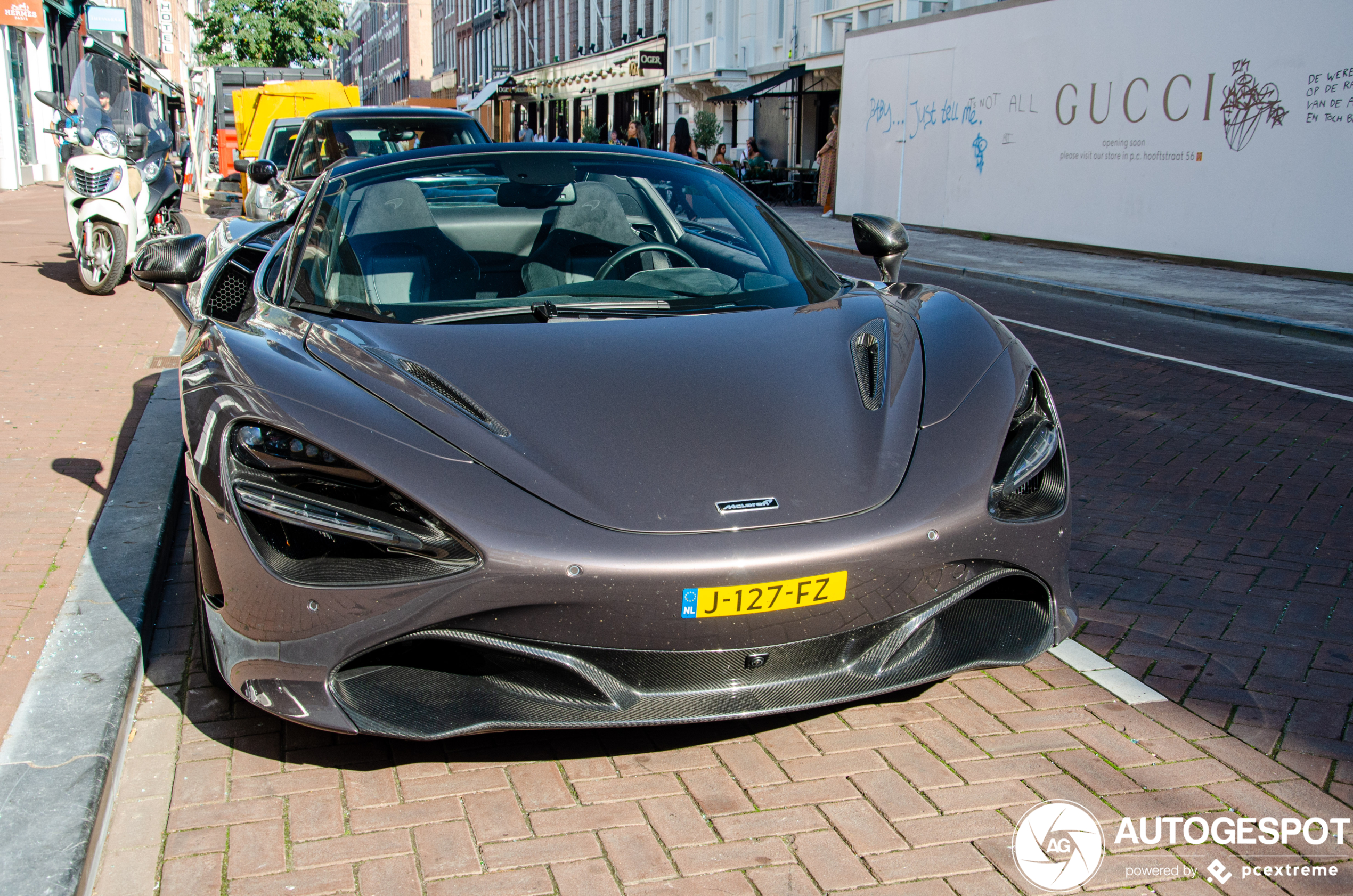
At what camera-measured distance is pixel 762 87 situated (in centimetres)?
2956

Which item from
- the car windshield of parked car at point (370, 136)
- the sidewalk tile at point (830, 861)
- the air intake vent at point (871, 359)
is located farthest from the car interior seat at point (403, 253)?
the car windshield of parked car at point (370, 136)

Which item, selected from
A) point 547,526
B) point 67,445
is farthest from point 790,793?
point 67,445

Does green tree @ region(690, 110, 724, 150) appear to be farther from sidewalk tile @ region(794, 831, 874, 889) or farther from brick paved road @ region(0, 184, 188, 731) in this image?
sidewalk tile @ region(794, 831, 874, 889)

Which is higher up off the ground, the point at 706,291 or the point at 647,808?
the point at 706,291

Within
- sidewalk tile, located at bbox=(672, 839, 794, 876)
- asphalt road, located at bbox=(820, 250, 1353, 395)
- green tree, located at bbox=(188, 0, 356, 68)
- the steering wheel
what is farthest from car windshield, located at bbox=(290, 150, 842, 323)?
green tree, located at bbox=(188, 0, 356, 68)

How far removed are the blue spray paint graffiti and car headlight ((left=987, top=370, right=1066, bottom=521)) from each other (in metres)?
16.4

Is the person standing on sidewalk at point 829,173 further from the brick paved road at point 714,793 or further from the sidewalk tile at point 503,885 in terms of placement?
the sidewalk tile at point 503,885

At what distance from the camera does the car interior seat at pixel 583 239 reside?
12.0ft

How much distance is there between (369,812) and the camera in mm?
2562

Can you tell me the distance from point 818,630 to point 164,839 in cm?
143

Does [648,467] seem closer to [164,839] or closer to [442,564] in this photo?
[442,564]

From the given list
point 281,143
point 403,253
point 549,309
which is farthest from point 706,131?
point 549,309

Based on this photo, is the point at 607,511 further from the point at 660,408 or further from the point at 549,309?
the point at 549,309

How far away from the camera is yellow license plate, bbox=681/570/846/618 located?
2361mm
